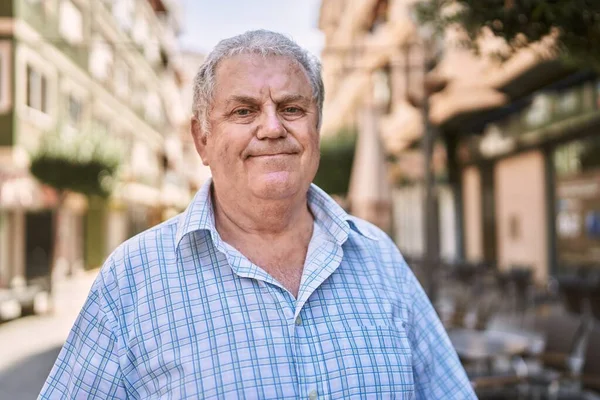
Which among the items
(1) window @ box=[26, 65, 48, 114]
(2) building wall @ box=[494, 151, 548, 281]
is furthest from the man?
(1) window @ box=[26, 65, 48, 114]

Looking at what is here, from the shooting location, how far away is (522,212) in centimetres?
1669

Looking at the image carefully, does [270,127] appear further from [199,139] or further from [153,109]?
[153,109]

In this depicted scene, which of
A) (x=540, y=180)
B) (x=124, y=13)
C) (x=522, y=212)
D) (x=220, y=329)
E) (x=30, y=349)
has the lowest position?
(x=30, y=349)

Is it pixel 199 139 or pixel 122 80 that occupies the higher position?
pixel 122 80

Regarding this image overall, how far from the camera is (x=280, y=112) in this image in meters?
1.87

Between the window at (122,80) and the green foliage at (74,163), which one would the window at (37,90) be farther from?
the window at (122,80)

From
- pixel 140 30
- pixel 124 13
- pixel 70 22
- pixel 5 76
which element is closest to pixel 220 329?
pixel 5 76

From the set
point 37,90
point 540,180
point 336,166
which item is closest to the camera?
point 540,180

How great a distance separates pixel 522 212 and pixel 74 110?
15512 millimetres

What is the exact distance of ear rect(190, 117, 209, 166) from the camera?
1990 mm

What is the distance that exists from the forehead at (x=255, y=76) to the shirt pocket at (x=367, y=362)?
632 millimetres

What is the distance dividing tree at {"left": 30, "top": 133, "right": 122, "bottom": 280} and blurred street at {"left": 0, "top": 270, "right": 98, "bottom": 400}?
263 centimetres

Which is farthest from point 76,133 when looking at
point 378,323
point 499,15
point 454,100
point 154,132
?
point 154,132

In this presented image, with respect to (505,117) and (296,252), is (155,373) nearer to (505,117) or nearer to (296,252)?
(296,252)
